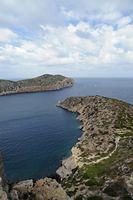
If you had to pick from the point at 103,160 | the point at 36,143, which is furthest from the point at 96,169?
the point at 36,143

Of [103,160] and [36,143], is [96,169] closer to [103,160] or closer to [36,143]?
[103,160]

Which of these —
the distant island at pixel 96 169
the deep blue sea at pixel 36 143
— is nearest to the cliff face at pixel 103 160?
the distant island at pixel 96 169

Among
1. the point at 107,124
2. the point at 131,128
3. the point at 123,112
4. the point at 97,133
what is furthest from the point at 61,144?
the point at 123,112

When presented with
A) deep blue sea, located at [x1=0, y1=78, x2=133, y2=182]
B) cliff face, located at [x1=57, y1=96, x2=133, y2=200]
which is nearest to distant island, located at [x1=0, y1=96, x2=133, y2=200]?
cliff face, located at [x1=57, y1=96, x2=133, y2=200]

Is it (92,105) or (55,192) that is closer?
(55,192)

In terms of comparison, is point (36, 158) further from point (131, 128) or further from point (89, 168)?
point (131, 128)

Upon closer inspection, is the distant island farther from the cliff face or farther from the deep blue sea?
the deep blue sea

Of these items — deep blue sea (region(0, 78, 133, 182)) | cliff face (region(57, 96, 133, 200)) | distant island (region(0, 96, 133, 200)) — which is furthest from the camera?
deep blue sea (region(0, 78, 133, 182))
